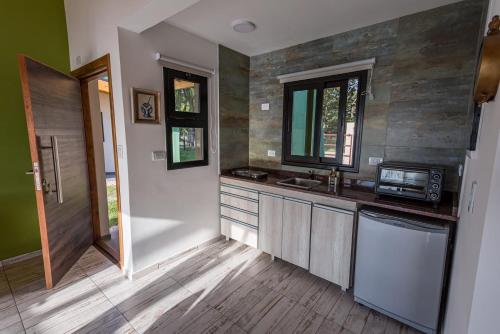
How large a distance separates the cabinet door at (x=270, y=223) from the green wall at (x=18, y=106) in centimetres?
260

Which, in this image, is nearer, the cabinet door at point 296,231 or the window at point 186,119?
the cabinet door at point 296,231

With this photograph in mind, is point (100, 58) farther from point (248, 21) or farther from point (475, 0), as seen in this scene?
point (475, 0)

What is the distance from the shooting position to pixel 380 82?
88.0 inches

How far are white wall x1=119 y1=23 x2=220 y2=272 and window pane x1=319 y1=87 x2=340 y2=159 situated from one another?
135 cm

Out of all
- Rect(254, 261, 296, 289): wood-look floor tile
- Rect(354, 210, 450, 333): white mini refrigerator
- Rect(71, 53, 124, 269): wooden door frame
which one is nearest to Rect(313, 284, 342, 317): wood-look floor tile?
Rect(354, 210, 450, 333): white mini refrigerator

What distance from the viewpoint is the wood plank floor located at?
1.72 meters

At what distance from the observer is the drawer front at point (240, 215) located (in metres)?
2.71

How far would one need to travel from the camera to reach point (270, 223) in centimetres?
255

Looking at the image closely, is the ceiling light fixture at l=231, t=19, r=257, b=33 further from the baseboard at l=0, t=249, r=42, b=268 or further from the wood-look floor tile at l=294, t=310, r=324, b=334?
the baseboard at l=0, t=249, r=42, b=268

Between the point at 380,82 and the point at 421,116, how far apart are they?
500 mm

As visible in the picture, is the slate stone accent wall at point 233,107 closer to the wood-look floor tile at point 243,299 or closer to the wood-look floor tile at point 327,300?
the wood-look floor tile at point 243,299

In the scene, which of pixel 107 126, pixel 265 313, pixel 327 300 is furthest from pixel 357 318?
pixel 107 126

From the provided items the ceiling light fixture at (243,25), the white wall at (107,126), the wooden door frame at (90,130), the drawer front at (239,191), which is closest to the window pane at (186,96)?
the wooden door frame at (90,130)

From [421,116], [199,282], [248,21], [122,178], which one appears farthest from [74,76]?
[421,116]
